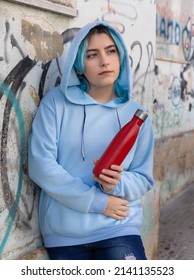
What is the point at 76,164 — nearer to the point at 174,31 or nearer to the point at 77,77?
the point at 77,77

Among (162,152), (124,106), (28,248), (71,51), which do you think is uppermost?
(71,51)

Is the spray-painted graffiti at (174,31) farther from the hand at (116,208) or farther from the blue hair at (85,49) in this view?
the hand at (116,208)

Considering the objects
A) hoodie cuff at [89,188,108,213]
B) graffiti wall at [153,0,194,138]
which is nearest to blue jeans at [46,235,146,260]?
hoodie cuff at [89,188,108,213]

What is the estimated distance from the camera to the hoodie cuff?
2.06 metres

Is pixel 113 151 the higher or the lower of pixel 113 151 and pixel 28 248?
the higher

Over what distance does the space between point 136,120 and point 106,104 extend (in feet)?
0.96

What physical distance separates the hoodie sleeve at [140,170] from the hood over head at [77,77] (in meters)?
0.24

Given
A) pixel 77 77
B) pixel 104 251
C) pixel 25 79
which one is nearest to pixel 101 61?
pixel 77 77

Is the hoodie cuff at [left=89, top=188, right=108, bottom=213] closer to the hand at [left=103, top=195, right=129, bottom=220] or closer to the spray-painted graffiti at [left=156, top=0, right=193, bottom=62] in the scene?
the hand at [left=103, top=195, right=129, bottom=220]

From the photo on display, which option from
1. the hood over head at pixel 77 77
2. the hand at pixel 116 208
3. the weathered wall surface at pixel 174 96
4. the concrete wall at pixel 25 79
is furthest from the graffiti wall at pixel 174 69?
the hand at pixel 116 208

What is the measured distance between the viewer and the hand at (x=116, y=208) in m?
2.11

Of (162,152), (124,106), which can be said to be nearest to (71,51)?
(124,106)
